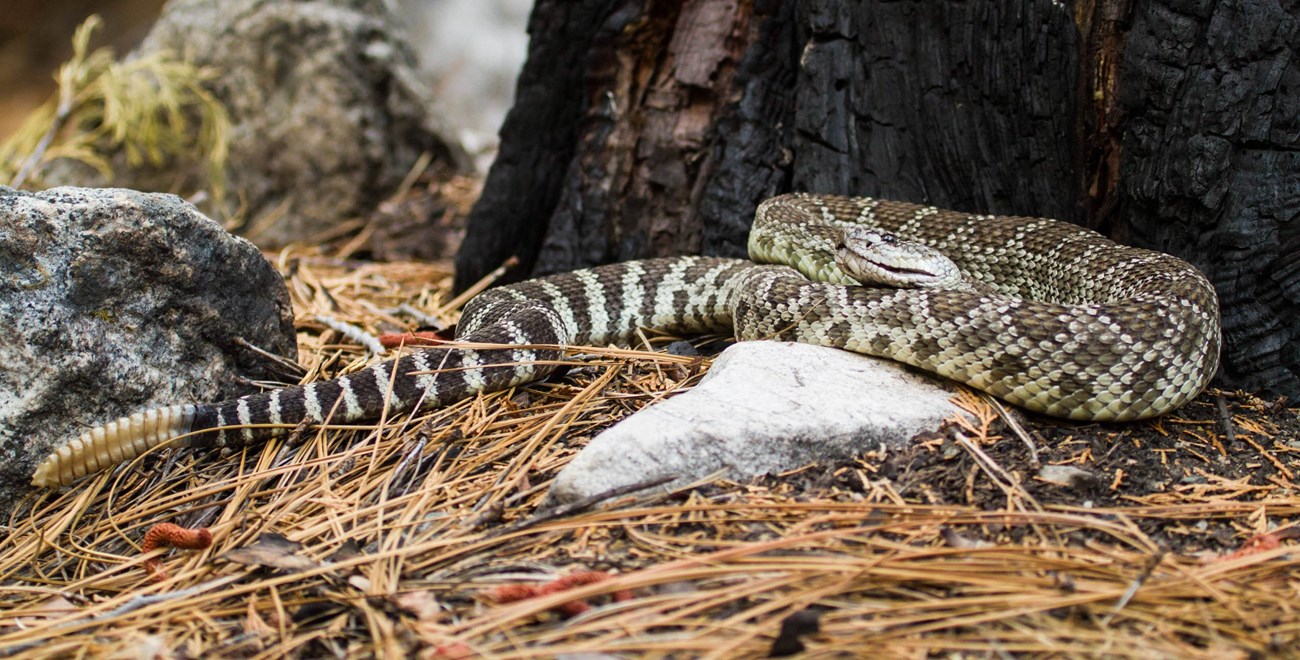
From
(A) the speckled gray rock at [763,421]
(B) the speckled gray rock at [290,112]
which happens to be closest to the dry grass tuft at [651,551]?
(A) the speckled gray rock at [763,421]

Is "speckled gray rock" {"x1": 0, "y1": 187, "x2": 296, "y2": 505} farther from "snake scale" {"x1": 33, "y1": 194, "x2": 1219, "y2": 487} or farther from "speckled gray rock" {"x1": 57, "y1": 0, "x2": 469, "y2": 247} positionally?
"speckled gray rock" {"x1": 57, "y1": 0, "x2": 469, "y2": 247}

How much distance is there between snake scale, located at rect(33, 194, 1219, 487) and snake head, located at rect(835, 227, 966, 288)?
0.05 meters

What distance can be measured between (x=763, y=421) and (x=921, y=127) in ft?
7.88

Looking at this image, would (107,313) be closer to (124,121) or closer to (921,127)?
(921,127)

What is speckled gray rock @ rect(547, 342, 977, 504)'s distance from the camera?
11.0ft

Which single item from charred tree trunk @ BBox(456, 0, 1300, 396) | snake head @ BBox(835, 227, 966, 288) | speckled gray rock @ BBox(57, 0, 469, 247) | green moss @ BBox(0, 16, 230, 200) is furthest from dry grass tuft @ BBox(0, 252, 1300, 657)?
green moss @ BBox(0, 16, 230, 200)

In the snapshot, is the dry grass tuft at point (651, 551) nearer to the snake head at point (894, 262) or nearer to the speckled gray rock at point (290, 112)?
the snake head at point (894, 262)

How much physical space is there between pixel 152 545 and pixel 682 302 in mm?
2924

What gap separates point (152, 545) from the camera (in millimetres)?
3434

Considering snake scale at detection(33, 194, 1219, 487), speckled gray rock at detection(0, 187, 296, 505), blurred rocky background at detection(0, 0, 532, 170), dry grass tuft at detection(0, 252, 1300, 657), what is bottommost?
dry grass tuft at detection(0, 252, 1300, 657)

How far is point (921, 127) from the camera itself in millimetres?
5191

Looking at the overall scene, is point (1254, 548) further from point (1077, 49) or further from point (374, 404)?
point (374, 404)

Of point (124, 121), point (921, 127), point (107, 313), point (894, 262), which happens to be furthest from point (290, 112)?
point (894, 262)

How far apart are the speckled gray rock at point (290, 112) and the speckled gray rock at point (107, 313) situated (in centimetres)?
378
